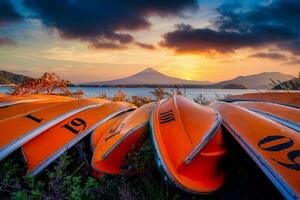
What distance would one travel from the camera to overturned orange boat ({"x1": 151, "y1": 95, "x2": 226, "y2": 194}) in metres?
2.53

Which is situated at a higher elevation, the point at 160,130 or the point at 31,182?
the point at 160,130

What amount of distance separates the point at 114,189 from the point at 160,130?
0.67 metres

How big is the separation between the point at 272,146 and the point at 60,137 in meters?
2.25

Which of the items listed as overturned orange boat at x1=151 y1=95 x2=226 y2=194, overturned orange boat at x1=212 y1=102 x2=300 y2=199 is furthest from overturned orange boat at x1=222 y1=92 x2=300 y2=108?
overturned orange boat at x1=151 y1=95 x2=226 y2=194

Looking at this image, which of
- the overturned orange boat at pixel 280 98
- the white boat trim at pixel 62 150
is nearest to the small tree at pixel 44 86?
the white boat trim at pixel 62 150

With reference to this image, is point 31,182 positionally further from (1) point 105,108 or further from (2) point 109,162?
(1) point 105,108

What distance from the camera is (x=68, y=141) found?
3.62 meters

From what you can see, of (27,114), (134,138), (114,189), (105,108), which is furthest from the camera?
(105,108)

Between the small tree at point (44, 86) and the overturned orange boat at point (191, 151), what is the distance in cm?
482

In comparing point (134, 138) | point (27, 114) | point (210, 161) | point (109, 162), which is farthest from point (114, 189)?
point (27, 114)

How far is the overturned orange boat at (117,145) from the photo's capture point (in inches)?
123

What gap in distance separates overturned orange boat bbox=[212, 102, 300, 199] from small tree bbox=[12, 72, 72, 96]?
5195 millimetres

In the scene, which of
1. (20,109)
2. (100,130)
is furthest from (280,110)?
(20,109)

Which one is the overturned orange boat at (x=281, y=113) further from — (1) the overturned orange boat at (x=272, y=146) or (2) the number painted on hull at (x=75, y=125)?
(2) the number painted on hull at (x=75, y=125)
